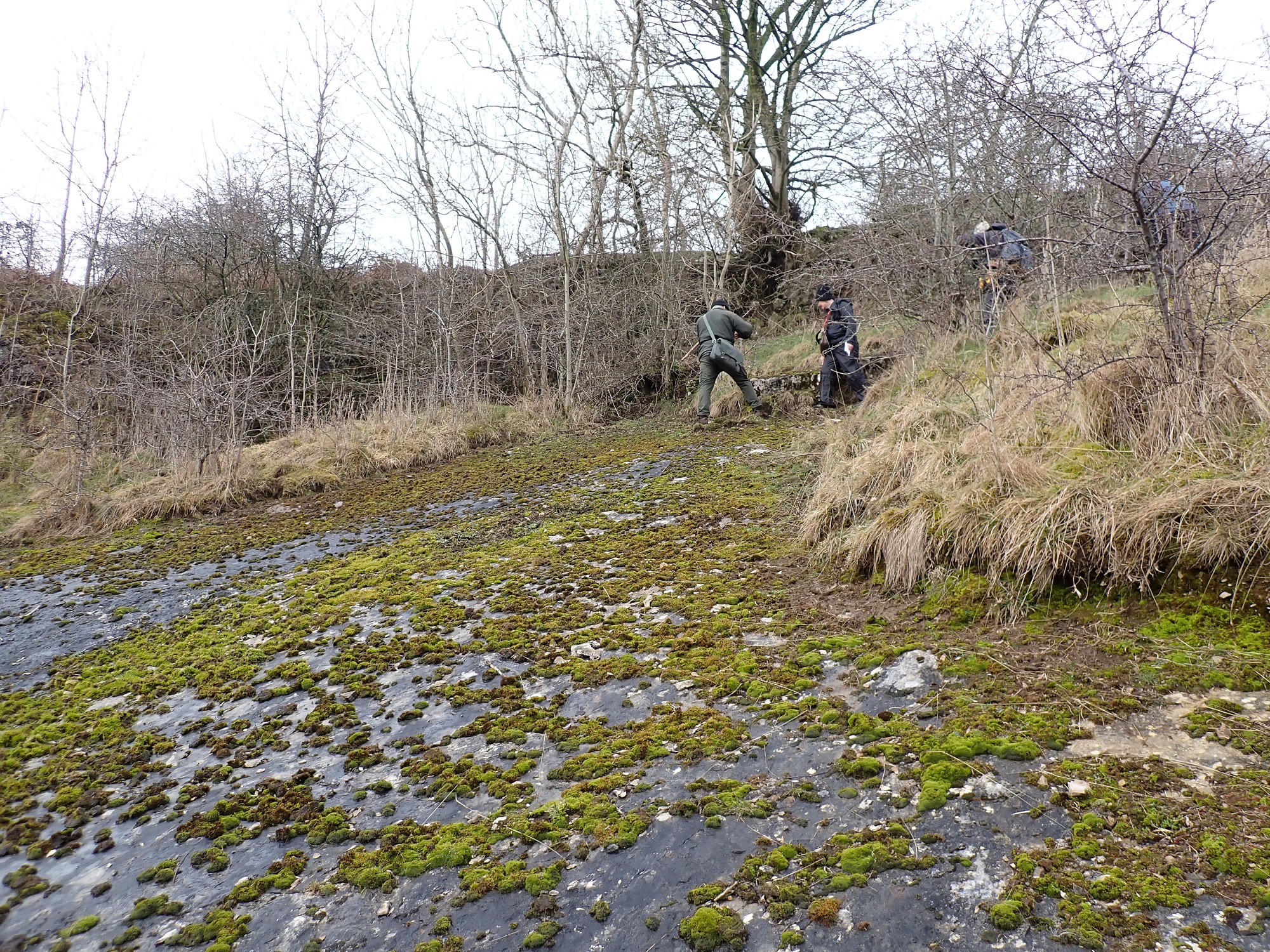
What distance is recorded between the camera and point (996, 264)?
6383 millimetres

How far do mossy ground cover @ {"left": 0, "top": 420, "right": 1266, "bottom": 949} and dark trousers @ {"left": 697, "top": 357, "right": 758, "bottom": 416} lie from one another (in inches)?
241

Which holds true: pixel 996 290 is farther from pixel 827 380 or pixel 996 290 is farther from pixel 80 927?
pixel 80 927

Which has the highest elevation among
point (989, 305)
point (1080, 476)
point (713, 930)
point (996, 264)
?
point (996, 264)

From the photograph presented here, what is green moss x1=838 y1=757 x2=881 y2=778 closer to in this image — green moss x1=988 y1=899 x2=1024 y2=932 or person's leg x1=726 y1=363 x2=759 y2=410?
green moss x1=988 y1=899 x2=1024 y2=932

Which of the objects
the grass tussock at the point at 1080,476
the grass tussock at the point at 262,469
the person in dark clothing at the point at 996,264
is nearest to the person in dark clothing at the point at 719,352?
the grass tussock at the point at 262,469

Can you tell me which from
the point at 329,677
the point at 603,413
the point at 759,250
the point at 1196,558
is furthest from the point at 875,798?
the point at 759,250

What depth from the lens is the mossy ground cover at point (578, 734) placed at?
224 cm

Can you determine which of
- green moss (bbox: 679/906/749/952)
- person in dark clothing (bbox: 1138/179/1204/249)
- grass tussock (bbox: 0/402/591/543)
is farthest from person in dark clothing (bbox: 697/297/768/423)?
green moss (bbox: 679/906/749/952)

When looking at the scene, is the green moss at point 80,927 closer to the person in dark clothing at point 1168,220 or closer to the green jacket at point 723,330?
the person in dark clothing at point 1168,220

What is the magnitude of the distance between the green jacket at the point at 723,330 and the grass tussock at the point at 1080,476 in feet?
17.4

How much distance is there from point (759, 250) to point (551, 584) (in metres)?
14.1

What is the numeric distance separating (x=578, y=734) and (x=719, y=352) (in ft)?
27.7

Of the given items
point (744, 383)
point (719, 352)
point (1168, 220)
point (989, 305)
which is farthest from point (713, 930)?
point (744, 383)

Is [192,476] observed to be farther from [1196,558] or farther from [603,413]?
[1196,558]
